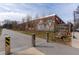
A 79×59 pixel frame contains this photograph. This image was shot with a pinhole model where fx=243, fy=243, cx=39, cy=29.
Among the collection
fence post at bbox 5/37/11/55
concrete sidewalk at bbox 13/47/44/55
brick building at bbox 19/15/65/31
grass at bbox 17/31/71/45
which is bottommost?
concrete sidewalk at bbox 13/47/44/55

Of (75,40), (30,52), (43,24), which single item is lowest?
(30,52)

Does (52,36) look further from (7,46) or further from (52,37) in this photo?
(7,46)

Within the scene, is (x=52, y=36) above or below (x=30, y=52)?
above

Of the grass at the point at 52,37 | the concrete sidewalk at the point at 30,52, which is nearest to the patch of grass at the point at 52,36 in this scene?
the grass at the point at 52,37

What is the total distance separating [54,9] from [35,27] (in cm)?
34

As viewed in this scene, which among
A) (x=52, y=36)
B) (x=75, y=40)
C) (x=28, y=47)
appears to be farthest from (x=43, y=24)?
(x=75, y=40)

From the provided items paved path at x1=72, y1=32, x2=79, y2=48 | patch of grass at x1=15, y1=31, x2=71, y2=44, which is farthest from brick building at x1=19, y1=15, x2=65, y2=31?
paved path at x1=72, y1=32, x2=79, y2=48

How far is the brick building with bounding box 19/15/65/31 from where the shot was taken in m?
3.17

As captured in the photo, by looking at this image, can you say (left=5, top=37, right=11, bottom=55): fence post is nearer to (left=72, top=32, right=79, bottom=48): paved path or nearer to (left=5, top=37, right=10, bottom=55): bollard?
(left=5, top=37, right=10, bottom=55): bollard

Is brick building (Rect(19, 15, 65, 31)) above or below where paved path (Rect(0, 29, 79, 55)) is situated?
above

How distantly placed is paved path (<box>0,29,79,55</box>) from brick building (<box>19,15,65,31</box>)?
13 cm

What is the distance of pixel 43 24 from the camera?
126 inches

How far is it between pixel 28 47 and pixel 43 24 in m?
0.36
